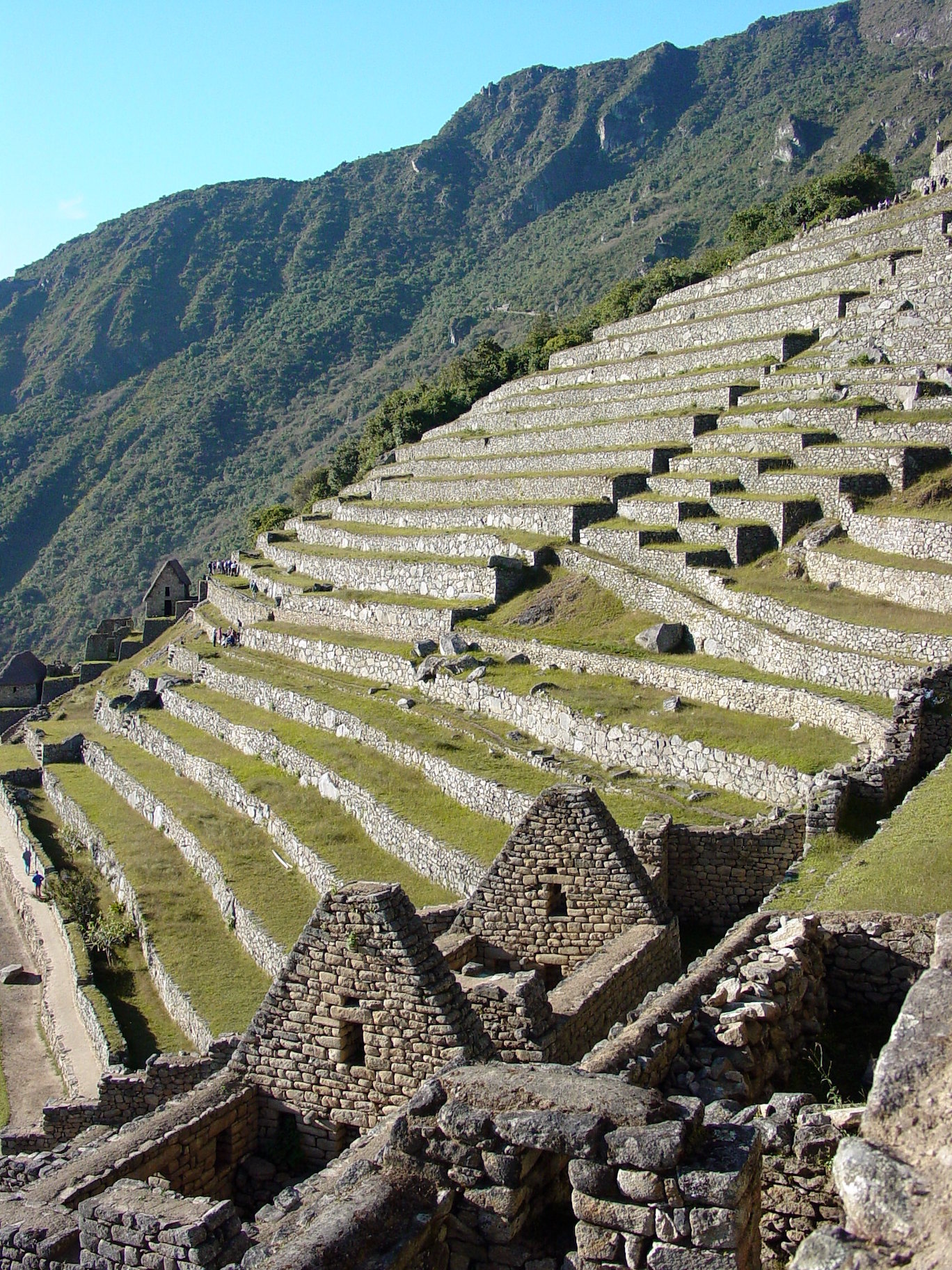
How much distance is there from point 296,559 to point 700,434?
17166mm

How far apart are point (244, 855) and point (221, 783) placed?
4.92m

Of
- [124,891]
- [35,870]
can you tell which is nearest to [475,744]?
[124,891]

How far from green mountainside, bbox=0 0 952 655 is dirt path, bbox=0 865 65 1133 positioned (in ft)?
281

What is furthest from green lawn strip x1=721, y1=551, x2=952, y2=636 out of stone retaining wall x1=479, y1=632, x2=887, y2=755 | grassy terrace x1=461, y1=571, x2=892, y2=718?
stone retaining wall x1=479, y1=632, x2=887, y2=755

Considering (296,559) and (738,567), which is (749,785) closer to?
(738,567)

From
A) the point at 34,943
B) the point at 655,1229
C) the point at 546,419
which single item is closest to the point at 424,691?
the point at 34,943

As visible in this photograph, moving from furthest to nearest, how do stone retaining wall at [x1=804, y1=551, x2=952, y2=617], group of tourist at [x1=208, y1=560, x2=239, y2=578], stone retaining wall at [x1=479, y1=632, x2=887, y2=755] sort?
group of tourist at [x1=208, y1=560, x2=239, y2=578]
stone retaining wall at [x1=804, y1=551, x2=952, y2=617]
stone retaining wall at [x1=479, y1=632, x2=887, y2=755]

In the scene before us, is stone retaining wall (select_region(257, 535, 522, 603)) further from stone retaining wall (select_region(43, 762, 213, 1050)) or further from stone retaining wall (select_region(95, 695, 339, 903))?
stone retaining wall (select_region(43, 762, 213, 1050))

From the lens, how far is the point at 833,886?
9844 millimetres

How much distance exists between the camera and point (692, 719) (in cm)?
1822

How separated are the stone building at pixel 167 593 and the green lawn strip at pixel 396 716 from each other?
90.4 ft

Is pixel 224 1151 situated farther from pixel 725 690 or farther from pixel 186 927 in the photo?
pixel 725 690

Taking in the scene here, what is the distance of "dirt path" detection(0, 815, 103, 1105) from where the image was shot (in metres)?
16.1

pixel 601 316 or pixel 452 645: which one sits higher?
pixel 601 316
